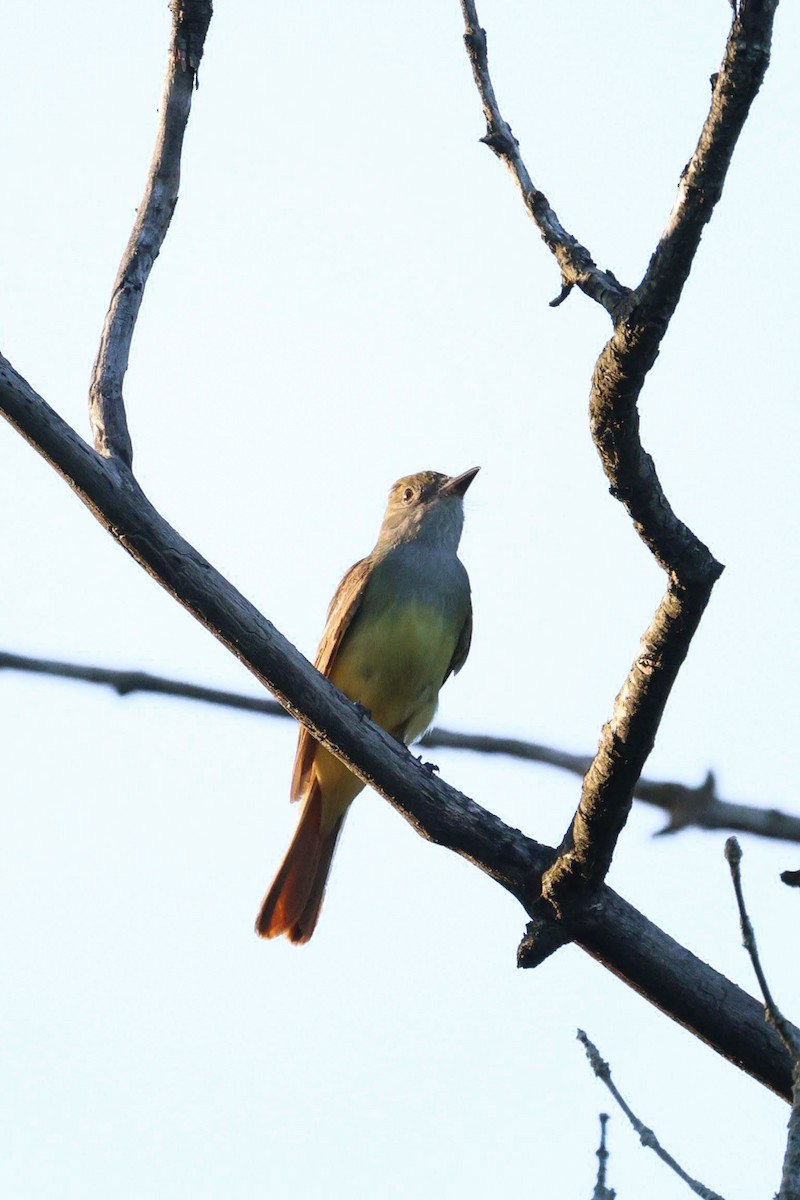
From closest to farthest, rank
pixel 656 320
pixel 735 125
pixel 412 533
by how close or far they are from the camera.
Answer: pixel 735 125
pixel 656 320
pixel 412 533

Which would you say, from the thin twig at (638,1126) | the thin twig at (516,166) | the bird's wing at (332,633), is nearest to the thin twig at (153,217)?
the thin twig at (516,166)

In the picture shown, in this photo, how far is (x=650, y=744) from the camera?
3.98 m

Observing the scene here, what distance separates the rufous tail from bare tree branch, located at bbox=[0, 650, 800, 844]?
14.3 feet

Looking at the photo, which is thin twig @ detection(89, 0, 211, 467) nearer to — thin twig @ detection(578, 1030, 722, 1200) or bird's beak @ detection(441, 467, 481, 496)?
thin twig @ detection(578, 1030, 722, 1200)

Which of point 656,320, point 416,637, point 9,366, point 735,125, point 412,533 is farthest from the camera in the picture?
point 412,533

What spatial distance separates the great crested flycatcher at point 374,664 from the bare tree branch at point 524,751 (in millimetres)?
3877

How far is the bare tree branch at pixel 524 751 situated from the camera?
316cm

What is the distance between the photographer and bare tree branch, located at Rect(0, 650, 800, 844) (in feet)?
10.4

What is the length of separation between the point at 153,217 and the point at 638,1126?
3.02 m

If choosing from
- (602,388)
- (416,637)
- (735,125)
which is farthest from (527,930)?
(416,637)

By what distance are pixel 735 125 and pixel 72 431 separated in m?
1.84

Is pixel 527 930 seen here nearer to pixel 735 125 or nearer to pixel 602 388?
pixel 602 388

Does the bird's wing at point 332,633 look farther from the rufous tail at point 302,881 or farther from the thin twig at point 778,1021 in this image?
Result: the thin twig at point 778,1021

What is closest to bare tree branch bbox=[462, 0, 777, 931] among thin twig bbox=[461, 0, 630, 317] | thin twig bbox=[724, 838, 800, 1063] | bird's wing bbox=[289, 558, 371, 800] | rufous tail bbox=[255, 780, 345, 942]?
thin twig bbox=[461, 0, 630, 317]
